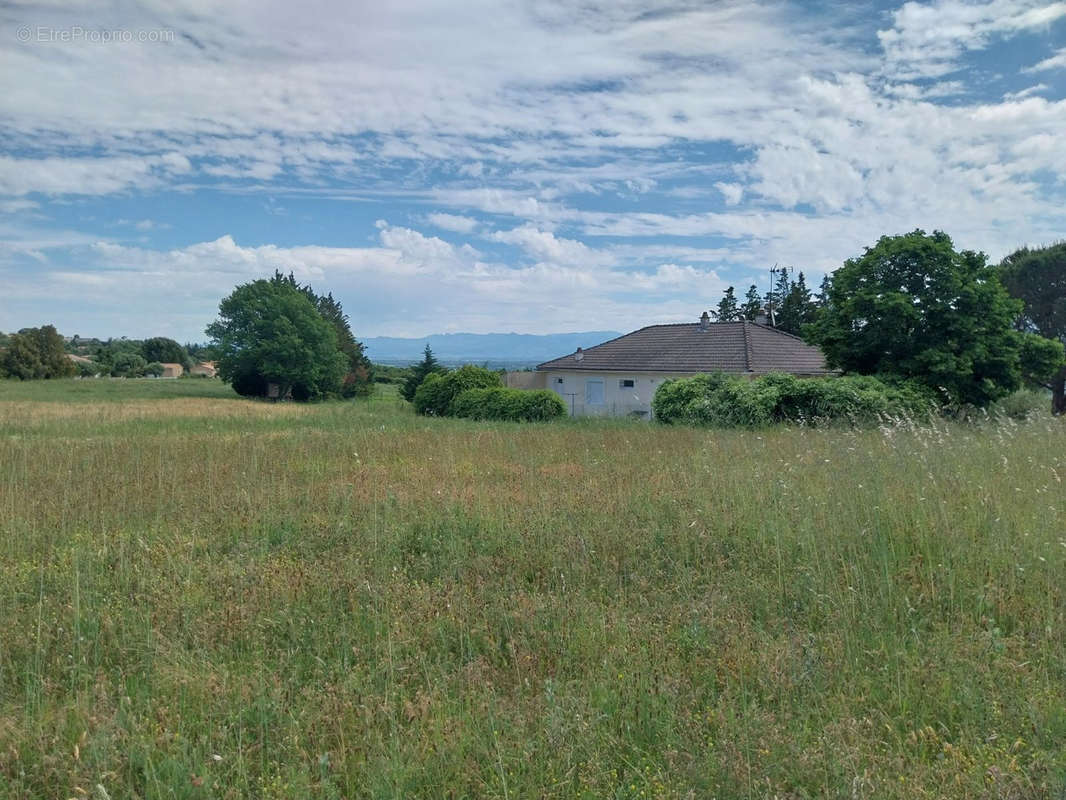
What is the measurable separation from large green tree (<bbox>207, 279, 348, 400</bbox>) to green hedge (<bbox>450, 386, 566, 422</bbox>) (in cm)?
2832

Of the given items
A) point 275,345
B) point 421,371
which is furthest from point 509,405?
point 275,345

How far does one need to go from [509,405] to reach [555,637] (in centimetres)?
2189

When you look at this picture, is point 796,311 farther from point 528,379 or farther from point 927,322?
point 927,322

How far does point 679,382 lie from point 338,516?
639 inches

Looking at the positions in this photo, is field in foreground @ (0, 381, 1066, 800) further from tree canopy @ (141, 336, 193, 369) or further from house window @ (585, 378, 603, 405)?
tree canopy @ (141, 336, 193, 369)

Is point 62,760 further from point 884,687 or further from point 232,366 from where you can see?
point 232,366

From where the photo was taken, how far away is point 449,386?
2961cm

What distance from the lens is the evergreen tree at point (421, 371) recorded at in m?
41.7

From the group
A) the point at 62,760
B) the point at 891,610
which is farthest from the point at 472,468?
the point at 62,760

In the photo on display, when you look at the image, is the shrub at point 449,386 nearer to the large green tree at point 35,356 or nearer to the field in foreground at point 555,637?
the field in foreground at point 555,637

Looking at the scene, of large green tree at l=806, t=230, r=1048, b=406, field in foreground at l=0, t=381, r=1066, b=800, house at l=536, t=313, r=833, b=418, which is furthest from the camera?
house at l=536, t=313, r=833, b=418

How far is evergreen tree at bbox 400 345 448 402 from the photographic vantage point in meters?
41.7

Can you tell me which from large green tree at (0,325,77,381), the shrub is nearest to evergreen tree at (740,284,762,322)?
the shrub

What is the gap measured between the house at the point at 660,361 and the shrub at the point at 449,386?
14.8 ft
